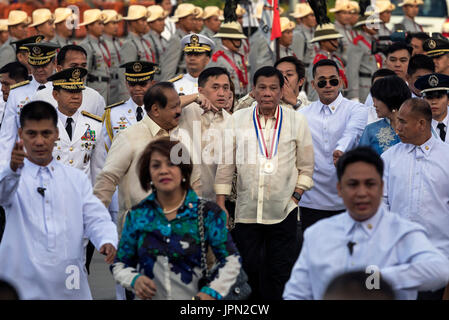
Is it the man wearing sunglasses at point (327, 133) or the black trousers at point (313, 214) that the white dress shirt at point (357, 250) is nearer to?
the man wearing sunglasses at point (327, 133)

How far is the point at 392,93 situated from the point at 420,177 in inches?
51.6

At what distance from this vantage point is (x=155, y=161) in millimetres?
5219

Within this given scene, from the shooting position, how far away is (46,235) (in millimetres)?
5848

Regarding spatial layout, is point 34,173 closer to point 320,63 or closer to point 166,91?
point 166,91

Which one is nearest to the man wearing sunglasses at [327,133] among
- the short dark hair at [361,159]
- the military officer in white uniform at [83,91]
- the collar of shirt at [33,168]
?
the military officer in white uniform at [83,91]

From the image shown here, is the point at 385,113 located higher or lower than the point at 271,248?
higher

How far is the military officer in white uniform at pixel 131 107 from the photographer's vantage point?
875cm

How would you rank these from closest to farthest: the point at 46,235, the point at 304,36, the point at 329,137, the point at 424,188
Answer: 1. the point at 46,235
2. the point at 424,188
3. the point at 329,137
4. the point at 304,36

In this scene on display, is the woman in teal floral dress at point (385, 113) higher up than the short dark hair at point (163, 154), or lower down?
higher up

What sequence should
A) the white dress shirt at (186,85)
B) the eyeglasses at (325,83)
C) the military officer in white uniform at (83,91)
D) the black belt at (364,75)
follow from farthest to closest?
the black belt at (364,75) → the white dress shirt at (186,85) → the military officer in white uniform at (83,91) → the eyeglasses at (325,83)

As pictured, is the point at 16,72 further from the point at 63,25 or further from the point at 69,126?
the point at 63,25

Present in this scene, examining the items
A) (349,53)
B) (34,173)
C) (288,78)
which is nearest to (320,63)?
(288,78)

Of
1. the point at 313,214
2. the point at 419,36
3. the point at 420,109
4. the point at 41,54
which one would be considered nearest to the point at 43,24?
the point at 41,54

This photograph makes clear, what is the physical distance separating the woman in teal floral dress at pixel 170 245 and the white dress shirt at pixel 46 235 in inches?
26.5
